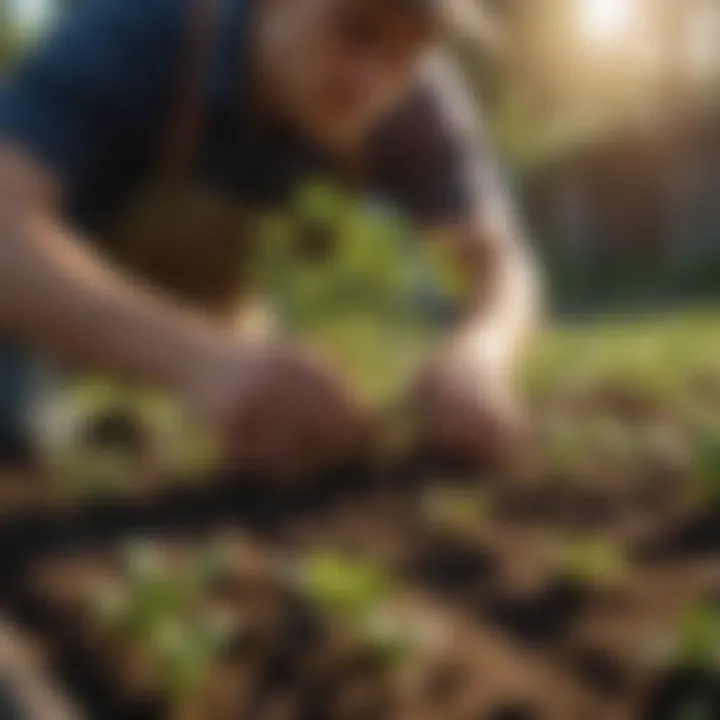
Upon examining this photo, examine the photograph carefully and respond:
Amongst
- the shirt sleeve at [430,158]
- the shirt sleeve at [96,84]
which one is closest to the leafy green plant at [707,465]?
the shirt sleeve at [430,158]

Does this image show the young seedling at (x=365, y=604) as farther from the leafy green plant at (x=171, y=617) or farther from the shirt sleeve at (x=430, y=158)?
the shirt sleeve at (x=430, y=158)

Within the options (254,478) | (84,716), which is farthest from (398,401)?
(84,716)

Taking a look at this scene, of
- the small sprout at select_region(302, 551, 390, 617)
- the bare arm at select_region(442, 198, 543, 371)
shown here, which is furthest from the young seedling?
the bare arm at select_region(442, 198, 543, 371)

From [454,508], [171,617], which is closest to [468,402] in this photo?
[454,508]

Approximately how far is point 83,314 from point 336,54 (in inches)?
5.6

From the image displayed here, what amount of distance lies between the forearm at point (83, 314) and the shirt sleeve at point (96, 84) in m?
0.04

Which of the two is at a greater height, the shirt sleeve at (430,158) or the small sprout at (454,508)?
the shirt sleeve at (430,158)

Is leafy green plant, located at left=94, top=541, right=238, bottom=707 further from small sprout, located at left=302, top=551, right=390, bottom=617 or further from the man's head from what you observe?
the man's head

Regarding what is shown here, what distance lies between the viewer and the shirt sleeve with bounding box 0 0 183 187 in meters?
0.51

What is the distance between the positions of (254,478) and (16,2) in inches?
9.6

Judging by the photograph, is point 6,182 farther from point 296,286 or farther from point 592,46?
point 592,46

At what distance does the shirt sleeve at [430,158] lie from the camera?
580 mm

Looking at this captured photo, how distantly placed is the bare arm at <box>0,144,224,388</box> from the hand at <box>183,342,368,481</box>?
11 millimetres

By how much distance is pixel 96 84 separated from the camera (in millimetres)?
517
